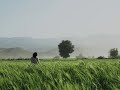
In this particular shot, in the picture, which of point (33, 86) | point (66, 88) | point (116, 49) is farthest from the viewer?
point (116, 49)

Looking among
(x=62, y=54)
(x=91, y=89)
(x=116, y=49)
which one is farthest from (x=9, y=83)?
(x=116, y=49)

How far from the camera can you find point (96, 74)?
19.9 ft

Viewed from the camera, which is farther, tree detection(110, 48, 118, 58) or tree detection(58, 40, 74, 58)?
tree detection(110, 48, 118, 58)

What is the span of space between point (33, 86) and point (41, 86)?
11 cm

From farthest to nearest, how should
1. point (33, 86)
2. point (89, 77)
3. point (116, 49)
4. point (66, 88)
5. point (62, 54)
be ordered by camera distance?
point (116, 49)
point (62, 54)
point (89, 77)
point (33, 86)
point (66, 88)

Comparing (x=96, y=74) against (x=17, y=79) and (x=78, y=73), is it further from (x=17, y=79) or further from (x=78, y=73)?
(x=17, y=79)

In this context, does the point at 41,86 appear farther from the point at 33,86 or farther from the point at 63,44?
the point at 63,44

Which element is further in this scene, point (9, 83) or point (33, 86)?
point (9, 83)

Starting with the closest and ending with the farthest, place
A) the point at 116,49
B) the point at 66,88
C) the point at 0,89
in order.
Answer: the point at 66,88, the point at 0,89, the point at 116,49

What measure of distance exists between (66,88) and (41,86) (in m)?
0.66

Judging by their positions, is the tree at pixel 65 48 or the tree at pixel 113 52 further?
the tree at pixel 113 52

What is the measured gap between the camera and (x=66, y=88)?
167 inches

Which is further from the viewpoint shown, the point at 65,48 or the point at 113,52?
the point at 113,52

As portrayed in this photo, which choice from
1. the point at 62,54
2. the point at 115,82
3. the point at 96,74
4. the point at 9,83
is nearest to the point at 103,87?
the point at 115,82
